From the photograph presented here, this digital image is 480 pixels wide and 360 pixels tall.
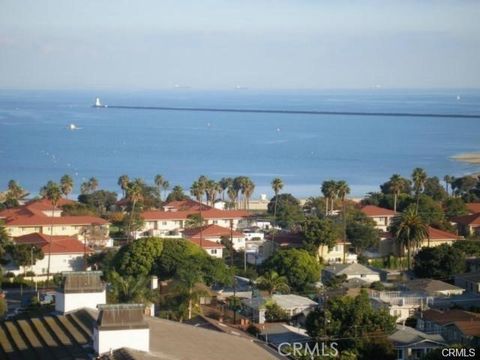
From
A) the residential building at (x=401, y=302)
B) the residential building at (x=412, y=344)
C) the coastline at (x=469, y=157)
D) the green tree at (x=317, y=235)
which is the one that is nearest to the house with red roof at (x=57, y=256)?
the green tree at (x=317, y=235)

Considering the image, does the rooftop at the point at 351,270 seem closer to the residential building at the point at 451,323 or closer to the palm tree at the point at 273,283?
the palm tree at the point at 273,283

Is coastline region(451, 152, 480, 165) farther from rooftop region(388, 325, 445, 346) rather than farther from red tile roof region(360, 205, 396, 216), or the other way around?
rooftop region(388, 325, 445, 346)

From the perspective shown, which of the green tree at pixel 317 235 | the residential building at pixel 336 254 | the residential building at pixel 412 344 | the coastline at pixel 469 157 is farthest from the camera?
the coastline at pixel 469 157

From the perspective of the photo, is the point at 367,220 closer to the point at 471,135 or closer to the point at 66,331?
the point at 66,331

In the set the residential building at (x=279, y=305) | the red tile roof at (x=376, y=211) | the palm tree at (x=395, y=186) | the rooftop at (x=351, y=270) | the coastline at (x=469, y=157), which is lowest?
the residential building at (x=279, y=305)

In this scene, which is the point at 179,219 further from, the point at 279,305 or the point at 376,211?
the point at 279,305

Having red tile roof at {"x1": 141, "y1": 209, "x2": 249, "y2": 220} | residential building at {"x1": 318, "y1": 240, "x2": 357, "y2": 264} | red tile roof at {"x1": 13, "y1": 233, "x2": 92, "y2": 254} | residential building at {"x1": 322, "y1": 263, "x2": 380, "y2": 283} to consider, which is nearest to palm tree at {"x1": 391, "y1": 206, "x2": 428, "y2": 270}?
residential building at {"x1": 322, "y1": 263, "x2": 380, "y2": 283}

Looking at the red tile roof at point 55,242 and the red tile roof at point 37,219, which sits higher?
the red tile roof at point 37,219

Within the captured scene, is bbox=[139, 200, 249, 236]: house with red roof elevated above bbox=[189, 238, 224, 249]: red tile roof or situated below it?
above
